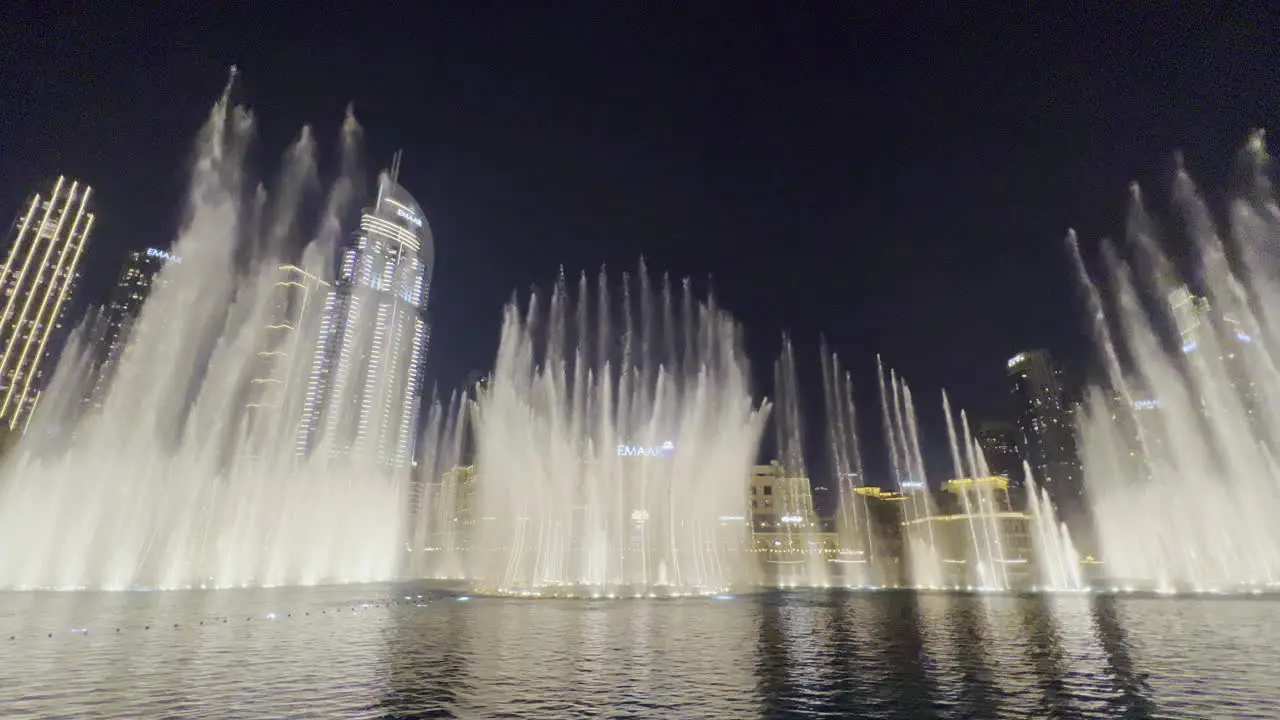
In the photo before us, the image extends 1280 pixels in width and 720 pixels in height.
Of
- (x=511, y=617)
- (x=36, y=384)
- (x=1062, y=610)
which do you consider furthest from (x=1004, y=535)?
(x=36, y=384)

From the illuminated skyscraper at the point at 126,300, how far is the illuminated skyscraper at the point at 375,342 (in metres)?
41.6

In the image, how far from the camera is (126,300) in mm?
162500

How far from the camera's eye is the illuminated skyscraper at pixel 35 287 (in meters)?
107

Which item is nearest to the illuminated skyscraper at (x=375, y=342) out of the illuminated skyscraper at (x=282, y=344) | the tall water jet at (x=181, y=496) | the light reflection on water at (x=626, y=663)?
the illuminated skyscraper at (x=282, y=344)

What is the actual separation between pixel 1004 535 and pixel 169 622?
10843 cm

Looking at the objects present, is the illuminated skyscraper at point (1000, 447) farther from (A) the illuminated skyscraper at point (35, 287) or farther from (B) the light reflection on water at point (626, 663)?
(A) the illuminated skyscraper at point (35, 287)

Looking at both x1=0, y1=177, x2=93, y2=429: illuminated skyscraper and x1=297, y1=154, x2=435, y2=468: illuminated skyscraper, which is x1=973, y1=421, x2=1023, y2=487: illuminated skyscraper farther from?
x1=0, y1=177, x2=93, y2=429: illuminated skyscraper

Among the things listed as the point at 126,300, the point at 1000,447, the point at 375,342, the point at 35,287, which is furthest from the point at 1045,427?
the point at 126,300

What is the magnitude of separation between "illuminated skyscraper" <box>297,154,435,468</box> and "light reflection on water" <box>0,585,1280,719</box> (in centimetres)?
14780

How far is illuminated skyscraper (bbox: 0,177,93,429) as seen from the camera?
351ft

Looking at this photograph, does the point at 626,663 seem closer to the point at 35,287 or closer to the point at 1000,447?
the point at 35,287

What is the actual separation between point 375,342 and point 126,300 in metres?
60.0

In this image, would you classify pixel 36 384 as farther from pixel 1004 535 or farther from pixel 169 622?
pixel 1004 535

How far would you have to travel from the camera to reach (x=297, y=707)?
1170cm
